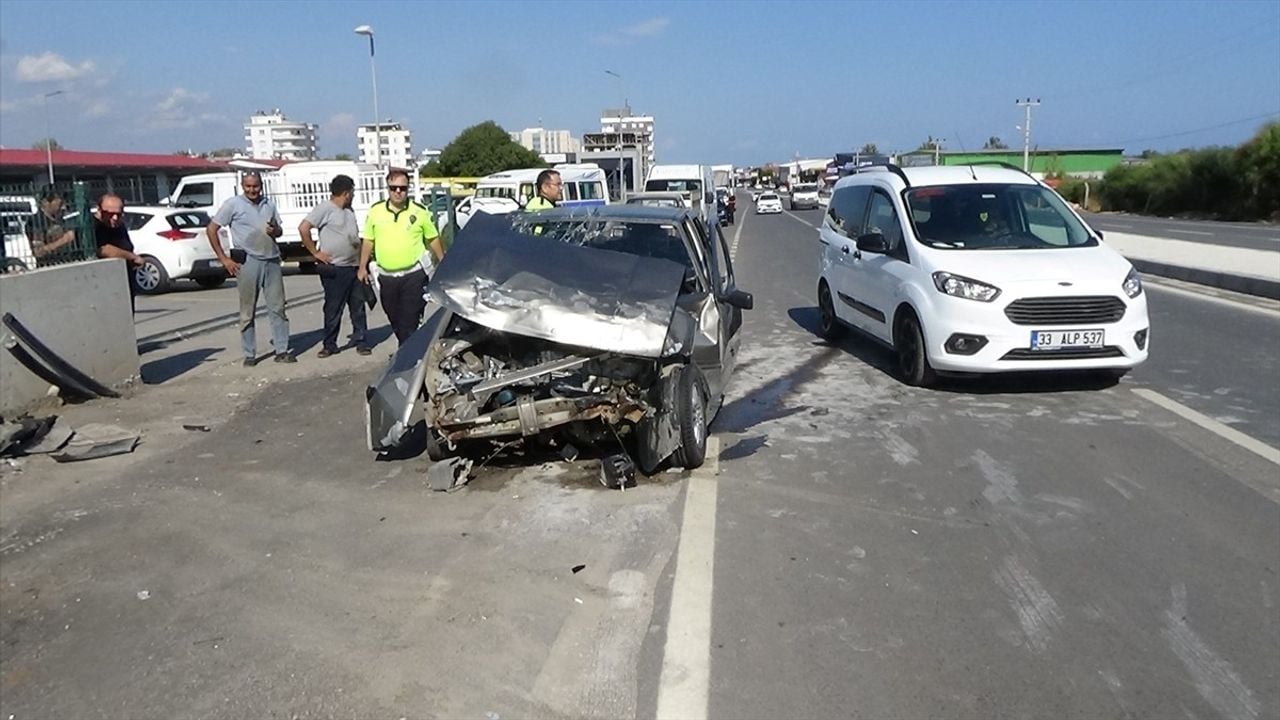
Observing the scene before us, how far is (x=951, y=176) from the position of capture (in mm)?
10359

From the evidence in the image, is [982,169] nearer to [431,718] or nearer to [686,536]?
[686,536]

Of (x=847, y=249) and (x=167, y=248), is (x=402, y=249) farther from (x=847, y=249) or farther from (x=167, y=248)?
(x=167, y=248)

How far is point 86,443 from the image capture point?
7734 mm

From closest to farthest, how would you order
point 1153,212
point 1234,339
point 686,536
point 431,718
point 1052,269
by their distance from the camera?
point 431,718 → point 686,536 → point 1052,269 → point 1234,339 → point 1153,212

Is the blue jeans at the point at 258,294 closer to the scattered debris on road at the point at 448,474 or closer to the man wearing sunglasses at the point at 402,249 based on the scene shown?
the man wearing sunglasses at the point at 402,249

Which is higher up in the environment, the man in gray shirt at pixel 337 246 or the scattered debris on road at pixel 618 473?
the man in gray shirt at pixel 337 246

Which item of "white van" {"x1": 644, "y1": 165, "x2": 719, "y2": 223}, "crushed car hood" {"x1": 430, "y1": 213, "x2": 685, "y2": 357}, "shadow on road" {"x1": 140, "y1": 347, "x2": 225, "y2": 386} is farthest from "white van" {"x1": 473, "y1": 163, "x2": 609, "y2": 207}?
"crushed car hood" {"x1": 430, "y1": 213, "x2": 685, "y2": 357}

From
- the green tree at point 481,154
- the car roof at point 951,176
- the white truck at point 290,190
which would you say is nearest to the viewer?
the car roof at point 951,176

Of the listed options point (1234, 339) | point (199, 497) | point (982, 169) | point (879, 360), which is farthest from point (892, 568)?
point (1234, 339)

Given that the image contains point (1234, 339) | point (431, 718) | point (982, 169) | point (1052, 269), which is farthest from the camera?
point (1234, 339)

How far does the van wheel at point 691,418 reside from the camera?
6418mm

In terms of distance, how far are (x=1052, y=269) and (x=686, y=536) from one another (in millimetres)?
4664

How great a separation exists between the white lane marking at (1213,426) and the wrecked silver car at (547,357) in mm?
3585

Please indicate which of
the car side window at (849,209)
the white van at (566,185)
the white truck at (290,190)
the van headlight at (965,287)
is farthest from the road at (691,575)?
the white van at (566,185)
